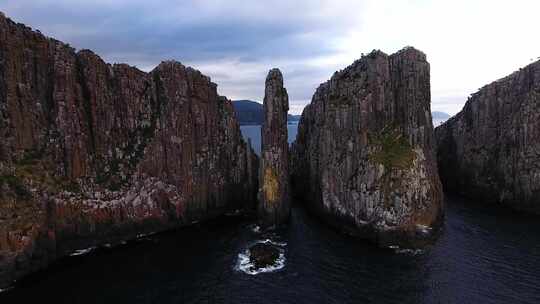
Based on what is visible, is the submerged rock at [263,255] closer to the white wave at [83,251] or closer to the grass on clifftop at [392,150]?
the grass on clifftop at [392,150]

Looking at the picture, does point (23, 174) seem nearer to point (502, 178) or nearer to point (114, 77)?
point (114, 77)

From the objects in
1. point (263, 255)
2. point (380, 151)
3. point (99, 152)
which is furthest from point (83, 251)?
point (380, 151)

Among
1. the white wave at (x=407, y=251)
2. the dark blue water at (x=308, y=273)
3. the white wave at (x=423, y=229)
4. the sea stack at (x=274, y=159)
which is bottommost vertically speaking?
the dark blue water at (x=308, y=273)

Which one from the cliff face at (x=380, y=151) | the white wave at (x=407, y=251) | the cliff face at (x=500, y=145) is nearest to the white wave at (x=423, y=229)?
the cliff face at (x=380, y=151)

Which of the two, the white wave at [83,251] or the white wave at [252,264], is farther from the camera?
the white wave at [83,251]

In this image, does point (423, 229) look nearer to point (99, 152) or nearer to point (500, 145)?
point (500, 145)
